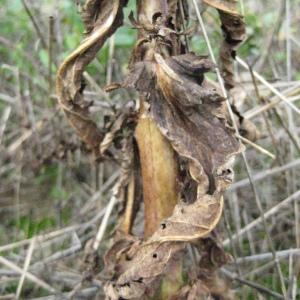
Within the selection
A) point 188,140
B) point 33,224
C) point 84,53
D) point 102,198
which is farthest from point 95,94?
point 188,140

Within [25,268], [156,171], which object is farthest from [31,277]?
[156,171]

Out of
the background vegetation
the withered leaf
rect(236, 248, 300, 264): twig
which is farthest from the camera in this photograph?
the background vegetation

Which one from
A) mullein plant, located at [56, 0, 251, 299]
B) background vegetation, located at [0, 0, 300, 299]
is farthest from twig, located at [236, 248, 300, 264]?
mullein plant, located at [56, 0, 251, 299]

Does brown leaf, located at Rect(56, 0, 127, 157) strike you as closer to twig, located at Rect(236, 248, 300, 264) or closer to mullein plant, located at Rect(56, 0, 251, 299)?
mullein plant, located at Rect(56, 0, 251, 299)

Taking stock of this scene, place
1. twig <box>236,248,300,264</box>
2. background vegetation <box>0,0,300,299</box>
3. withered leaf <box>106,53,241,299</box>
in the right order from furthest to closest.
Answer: background vegetation <box>0,0,300,299</box>
twig <box>236,248,300,264</box>
withered leaf <box>106,53,241,299</box>

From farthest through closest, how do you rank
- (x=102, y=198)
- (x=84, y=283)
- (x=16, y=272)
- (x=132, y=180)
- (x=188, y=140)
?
(x=102, y=198) < (x=16, y=272) < (x=84, y=283) < (x=132, y=180) < (x=188, y=140)

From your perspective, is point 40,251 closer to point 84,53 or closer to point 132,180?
point 132,180

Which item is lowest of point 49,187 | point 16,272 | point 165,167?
point 16,272

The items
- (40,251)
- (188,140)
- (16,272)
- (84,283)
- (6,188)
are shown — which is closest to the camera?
(188,140)

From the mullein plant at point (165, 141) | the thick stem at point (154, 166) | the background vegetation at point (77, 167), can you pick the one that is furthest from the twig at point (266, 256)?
the thick stem at point (154, 166)
